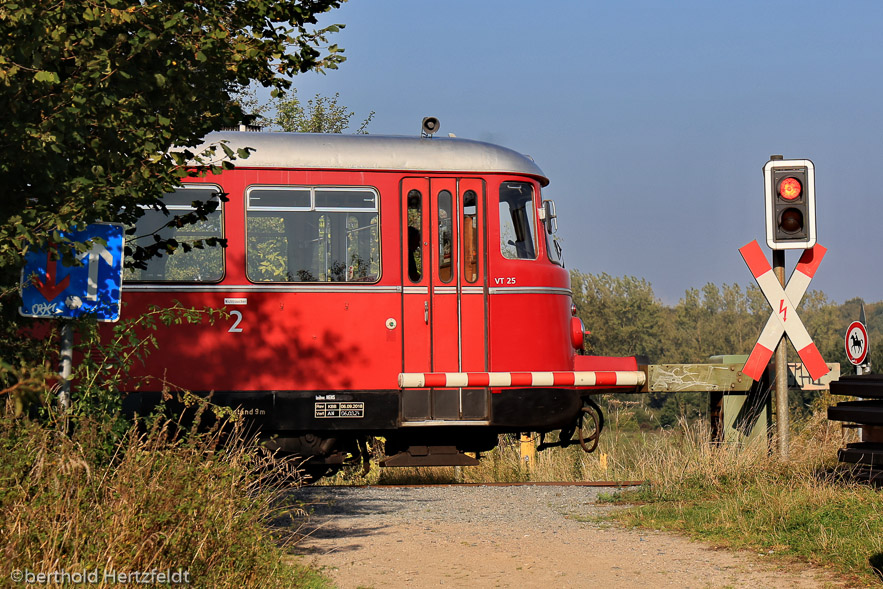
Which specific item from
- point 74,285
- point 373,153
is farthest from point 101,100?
point 373,153

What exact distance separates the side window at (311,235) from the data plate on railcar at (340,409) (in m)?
1.28

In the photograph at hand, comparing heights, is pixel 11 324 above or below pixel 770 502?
above

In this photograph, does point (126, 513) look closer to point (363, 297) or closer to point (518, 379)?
point (363, 297)

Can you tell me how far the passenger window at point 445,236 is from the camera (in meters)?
11.0

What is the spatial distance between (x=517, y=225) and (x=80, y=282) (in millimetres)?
5697

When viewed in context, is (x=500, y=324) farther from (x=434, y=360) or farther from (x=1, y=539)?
(x=1, y=539)

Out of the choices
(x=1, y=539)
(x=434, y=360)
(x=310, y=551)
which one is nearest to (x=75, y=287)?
(x=1, y=539)

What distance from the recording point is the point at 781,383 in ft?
33.2

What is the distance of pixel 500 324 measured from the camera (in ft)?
36.0

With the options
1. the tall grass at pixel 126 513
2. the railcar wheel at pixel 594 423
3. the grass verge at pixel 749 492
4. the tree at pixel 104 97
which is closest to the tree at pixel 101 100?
the tree at pixel 104 97

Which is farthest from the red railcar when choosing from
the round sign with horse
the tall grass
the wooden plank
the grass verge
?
the round sign with horse

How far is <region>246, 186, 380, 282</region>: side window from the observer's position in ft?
34.9

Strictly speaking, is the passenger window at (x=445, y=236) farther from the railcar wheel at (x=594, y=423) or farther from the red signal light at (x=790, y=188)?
the red signal light at (x=790, y=188)

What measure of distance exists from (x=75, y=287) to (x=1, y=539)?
193 cm
